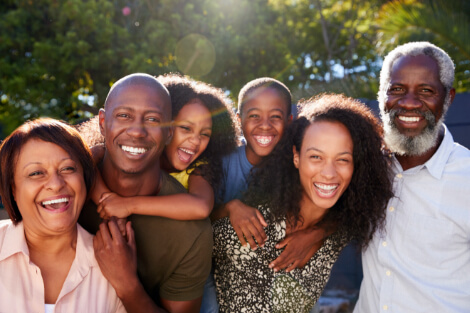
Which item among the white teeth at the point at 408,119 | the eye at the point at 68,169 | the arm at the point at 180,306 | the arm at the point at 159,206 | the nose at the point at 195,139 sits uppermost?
the white teeth at the point at 408,119

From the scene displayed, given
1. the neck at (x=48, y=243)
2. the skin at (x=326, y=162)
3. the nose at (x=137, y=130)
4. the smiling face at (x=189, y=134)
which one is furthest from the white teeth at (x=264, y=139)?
the neck at (x=48, y=243)

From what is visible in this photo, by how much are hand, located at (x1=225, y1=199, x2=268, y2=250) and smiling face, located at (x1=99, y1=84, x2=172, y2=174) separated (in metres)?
0.67

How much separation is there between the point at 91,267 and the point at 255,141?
5.45 feet

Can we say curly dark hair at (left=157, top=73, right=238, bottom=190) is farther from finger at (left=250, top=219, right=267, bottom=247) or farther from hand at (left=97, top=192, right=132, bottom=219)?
hand at (left=97, top=192, right=132, bottom=219)

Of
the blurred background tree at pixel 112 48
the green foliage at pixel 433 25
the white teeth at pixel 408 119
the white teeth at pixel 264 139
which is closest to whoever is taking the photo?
the white teeth at pixel 408 119

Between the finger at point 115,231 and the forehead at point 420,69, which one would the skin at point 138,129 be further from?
the forehead at point 420,69

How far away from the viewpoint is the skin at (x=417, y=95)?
9.11 feet

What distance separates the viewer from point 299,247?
8.84ft

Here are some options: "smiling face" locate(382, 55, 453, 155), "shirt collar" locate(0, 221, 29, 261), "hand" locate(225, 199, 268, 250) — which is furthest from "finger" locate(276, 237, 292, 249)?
"shirt collar" locate(0, 221, 29, 261)

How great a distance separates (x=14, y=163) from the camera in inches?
84.0

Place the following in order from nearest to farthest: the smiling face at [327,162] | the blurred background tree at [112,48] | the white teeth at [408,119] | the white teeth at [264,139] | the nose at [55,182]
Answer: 1. the nose at [55,182]
2. the smiling face at [327,162]
3. the white teeth at [408,119]
4. the white teeth at [264,139]
5. the blurred background tree at [112,48]

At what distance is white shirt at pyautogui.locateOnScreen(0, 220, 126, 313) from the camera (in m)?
2.11

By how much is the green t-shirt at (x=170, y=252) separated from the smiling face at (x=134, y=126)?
1.20 feet

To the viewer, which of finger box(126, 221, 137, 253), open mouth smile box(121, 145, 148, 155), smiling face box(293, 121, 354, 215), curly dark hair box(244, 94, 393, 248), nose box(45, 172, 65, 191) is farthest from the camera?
curly dark hair box(244, 94, 393, 248)
